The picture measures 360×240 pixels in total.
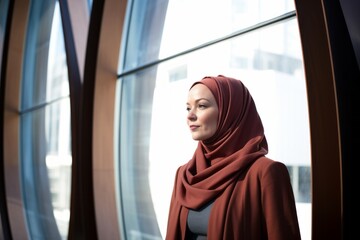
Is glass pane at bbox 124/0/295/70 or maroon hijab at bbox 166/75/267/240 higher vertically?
glass pane at bbox 124/0/295/70

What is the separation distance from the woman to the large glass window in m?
0.49

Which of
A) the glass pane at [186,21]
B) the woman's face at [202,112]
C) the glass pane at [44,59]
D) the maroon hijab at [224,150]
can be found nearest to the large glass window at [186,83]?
the glass pane at [186,21]

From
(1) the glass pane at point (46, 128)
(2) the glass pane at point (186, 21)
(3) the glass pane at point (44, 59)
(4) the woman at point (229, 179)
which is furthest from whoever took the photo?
(3) the glass pane at point (44, 59)

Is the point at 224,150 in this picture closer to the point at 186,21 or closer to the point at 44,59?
the point at 186,21

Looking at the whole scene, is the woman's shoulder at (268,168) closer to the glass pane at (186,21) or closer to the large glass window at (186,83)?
the large glass window at (186,83)

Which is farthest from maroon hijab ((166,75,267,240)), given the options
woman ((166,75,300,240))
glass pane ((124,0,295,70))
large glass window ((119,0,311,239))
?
glass pane ((124,0,295,70))

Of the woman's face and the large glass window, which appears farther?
the large glass window

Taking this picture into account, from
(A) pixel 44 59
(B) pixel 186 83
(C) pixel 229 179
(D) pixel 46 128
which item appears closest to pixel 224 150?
(C) pixel 229 179

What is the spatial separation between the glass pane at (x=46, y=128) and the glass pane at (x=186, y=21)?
6.42ft

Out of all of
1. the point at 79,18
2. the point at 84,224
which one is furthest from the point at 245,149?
the point at 79,18

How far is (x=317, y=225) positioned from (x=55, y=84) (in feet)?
16.8

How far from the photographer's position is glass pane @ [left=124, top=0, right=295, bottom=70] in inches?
127

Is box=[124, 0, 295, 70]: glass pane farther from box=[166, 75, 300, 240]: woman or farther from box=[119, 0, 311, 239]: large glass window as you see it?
box=[166, 75, 300, 240]: woman

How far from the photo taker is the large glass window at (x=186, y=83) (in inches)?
112
